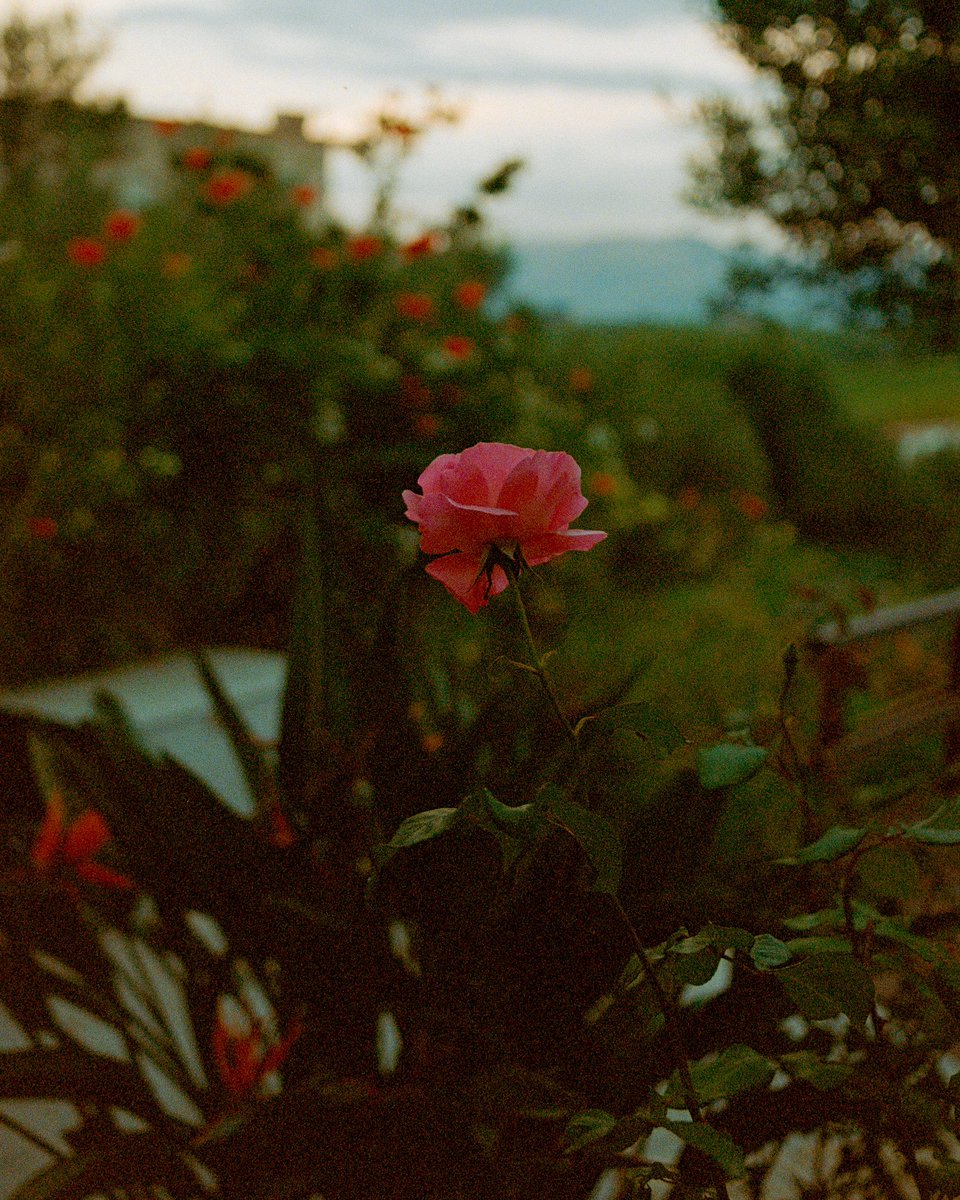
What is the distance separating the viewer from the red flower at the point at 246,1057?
106cm

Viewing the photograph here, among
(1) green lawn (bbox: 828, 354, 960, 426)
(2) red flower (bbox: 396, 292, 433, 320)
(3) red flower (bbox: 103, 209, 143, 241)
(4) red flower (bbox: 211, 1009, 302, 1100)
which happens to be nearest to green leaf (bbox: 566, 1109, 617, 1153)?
(4) red flower (bbox: 211, 1009, 302, 1100)

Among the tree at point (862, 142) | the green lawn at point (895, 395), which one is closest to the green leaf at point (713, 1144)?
the tree at point (862, 142)

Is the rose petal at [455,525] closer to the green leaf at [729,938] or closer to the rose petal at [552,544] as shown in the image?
the rose petal at [552,544]

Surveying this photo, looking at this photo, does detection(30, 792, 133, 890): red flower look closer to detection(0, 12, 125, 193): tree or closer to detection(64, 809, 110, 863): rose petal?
detection(64, 809, 110, 863): rose petal

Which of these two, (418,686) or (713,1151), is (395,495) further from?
(713,1151)

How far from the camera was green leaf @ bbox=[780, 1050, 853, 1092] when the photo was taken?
0.73 m

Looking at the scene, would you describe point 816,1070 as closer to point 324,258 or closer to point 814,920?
point 814,920

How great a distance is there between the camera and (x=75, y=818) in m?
1.86

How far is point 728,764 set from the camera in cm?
71

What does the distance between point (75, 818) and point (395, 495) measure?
1.94 m

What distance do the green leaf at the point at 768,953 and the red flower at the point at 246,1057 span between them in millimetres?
583

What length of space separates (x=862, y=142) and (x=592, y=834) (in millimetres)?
2253

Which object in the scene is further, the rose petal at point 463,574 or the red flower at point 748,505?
the red flower at point 748,505

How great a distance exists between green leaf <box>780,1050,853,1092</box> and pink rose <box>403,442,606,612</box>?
0.38 metres
